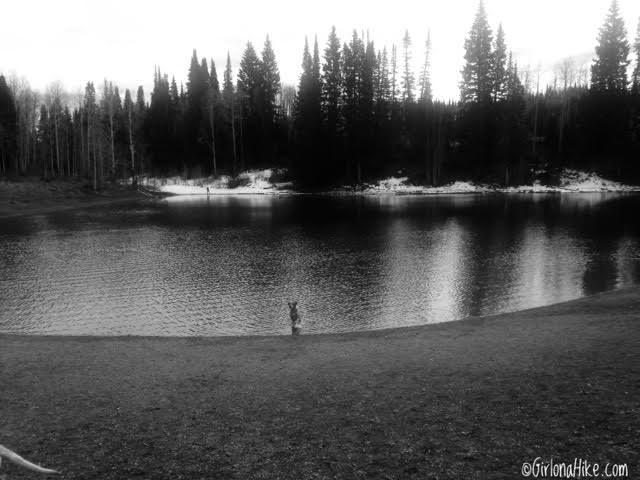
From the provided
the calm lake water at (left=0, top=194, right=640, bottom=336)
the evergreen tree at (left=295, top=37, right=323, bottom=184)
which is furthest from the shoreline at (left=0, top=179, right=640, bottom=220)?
the calm lake water at (left=0, top=194, right=640, bottom=336)

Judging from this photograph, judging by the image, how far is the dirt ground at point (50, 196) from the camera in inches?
2099

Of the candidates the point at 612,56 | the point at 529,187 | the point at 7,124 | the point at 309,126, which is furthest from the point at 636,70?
the point at 7,124

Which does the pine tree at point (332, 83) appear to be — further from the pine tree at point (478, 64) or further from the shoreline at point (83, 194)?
the pine tree at point (478, 64)

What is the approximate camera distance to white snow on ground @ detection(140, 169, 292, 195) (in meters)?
79.8

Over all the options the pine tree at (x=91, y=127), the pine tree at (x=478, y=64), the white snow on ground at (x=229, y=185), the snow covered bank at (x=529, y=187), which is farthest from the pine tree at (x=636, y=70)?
the pine tree at (x=91, y=127)

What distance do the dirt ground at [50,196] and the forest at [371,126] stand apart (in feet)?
10.6

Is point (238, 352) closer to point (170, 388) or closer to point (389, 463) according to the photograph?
point (170, 388)

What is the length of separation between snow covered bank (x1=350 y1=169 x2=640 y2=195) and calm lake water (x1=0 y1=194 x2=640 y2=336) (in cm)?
2624

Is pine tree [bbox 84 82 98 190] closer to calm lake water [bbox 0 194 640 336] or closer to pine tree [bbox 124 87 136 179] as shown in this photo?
pine tree [bbox 124 87 136 179]

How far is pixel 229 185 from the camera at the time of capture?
8256 cm

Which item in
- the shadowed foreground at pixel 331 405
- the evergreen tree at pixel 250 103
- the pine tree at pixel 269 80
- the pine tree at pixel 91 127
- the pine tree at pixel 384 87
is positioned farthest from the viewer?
the pine tree at pixel 269 80

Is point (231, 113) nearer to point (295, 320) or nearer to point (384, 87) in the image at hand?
point (384, 87)

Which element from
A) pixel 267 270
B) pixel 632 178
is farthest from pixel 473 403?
pixel 632 178

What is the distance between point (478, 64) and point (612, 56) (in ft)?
71.2
